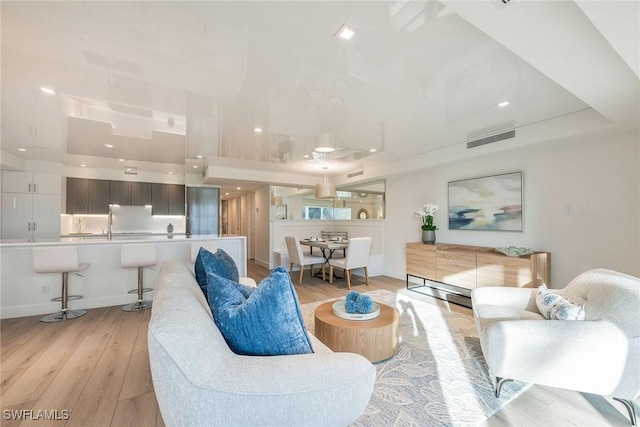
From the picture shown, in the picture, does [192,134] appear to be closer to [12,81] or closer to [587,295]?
[12,81]

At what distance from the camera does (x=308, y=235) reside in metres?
7.18

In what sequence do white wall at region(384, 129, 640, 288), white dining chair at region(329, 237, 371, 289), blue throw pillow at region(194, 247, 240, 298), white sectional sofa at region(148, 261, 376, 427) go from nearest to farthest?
1. white sectional sofa at region(148, 261, 376, 427)
2. blue throw pillow at region(194, 247, 240, 298)
3. white wall at region(384, 129, 640, 288)
4. white dining chair at region(329, 237, 371, 289)

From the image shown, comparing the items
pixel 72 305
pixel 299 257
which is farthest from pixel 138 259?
pixel 299 257

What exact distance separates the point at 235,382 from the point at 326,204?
6.47 meters

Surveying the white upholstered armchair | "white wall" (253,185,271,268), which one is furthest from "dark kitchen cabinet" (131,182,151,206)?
the white upholstered armchair

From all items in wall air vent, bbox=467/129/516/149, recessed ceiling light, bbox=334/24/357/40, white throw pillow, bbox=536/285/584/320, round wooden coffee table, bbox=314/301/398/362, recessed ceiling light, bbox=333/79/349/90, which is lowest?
round wooden coffee table, bbox=314/301/398/362

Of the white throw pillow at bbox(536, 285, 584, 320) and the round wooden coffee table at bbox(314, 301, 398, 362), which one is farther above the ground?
the white throw pillow at bbox(536, 285, 584, 320)

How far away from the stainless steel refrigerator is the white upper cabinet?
7.72ft

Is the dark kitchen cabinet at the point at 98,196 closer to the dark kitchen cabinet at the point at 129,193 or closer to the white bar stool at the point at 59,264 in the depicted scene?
the dark kitchen cabinet at the point at 129,193

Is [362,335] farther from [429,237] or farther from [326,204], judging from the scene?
[326,204]

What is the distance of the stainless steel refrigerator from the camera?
630 cm

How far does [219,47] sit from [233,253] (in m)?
3.29

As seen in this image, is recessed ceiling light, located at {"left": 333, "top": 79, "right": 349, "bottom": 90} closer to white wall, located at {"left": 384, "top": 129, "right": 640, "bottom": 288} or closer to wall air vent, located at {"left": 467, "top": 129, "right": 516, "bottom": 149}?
wall air vent, located at {"left": 467, "top": 129, "right": 516, "bottom": 149}

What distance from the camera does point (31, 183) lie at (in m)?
4.98
